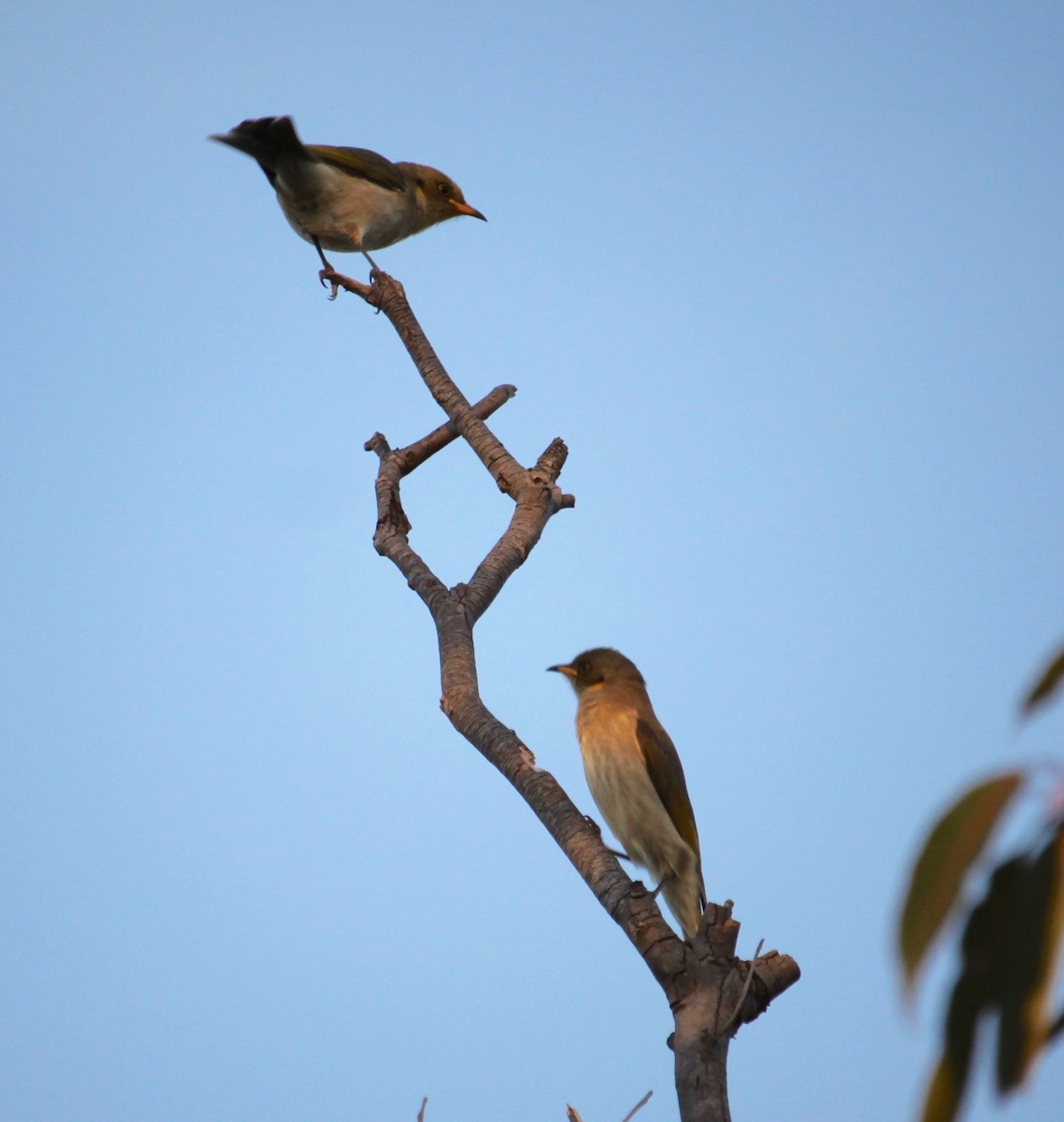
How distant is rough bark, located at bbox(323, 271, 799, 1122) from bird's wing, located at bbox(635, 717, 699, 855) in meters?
1.32

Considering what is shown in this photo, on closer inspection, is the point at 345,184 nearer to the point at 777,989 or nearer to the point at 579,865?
the point at 579,865

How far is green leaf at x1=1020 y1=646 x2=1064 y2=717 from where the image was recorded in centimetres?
137

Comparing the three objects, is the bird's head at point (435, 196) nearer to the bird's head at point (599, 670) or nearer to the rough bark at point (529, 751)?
the rough bark at point (529, 751)

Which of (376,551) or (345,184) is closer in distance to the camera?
(376,551)

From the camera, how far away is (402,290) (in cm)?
731

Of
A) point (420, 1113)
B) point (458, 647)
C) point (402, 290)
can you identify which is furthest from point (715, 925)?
point (402, 290)

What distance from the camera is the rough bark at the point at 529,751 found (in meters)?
3.59

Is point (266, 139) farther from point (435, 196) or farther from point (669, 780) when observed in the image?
point (669, 780)

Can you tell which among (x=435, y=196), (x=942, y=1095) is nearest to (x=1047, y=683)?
(x=942, y=1095)

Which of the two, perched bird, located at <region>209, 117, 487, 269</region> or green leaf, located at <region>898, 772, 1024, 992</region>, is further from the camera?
perched bird, located at <region>209, 117, 487, 269</region>

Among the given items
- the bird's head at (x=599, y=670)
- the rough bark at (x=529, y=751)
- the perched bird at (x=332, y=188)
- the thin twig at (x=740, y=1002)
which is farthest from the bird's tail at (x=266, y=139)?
the thin twig at (x=740, y=1002)

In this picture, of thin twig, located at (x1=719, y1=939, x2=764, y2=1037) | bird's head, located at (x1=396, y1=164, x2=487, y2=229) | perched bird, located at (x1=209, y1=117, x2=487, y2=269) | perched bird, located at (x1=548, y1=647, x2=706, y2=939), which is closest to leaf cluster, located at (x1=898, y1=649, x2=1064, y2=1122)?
thin twig, located at (x1=719, y1=939, x2=764, y2=1037)

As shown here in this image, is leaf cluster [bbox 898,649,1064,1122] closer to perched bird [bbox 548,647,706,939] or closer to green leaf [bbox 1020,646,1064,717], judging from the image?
green leaf [bbox 1020,646,1064,717]

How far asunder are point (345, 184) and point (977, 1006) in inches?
342
